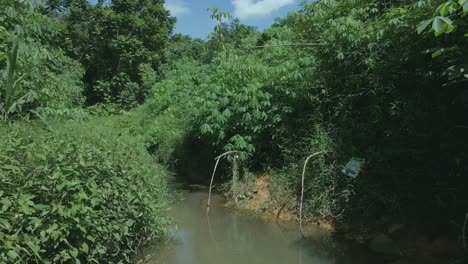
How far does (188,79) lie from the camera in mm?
13945

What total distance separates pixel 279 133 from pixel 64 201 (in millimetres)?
4764

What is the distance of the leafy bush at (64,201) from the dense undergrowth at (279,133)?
1 centimetres

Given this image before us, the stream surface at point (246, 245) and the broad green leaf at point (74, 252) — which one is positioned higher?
the broad green leaf at point (74, 252)

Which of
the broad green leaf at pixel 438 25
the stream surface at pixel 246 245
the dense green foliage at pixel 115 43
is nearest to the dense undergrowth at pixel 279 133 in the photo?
the broad green leaf at pixel 438 25

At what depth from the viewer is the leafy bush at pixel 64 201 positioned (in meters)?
3.30

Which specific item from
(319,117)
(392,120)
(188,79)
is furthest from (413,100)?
(188,79)

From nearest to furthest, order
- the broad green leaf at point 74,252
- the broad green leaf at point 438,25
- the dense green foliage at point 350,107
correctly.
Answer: the broad green leaf at point 438,25 < the broad green leaf at point 74,252 < the dense green foliage at point 350,107

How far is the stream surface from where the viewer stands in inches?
211

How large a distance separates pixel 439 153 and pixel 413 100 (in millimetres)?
788

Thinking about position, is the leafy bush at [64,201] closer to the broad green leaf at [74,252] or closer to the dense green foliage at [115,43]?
the broad green leaf at [74,252]

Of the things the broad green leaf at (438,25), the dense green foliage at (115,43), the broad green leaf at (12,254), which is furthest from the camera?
the dense green foliage at (115,43)

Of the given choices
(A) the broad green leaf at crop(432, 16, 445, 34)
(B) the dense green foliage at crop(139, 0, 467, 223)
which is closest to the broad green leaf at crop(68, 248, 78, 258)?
(A) the broad green leaf at crop(432, 16, 445, 34)

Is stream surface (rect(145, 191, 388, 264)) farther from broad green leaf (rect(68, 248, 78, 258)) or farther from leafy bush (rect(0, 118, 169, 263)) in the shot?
broad green leaf (rect(68, 248, 78, 258))

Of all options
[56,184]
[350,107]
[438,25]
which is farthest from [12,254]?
[350,107]
